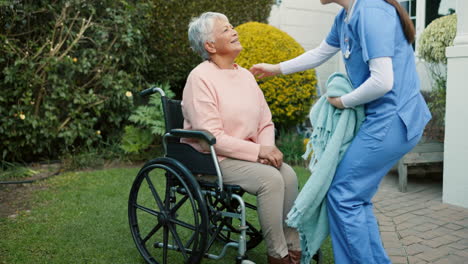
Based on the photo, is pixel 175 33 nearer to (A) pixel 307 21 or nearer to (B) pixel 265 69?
(A) pixel 307 21

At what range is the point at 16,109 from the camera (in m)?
4.66

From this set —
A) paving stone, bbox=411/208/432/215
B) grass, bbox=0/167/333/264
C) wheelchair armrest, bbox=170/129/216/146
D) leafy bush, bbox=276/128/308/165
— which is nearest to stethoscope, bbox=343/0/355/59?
wheelchair armrest, bbox=170/129/216/146

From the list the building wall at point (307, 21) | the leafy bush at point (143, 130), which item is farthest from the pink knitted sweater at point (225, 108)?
the building wall at point (307, 21)

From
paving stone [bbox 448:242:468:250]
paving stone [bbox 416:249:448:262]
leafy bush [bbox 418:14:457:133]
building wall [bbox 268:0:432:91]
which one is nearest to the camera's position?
paving stone [bbox 416:249:448:262]

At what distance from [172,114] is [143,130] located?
2827 mm

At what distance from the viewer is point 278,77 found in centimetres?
540

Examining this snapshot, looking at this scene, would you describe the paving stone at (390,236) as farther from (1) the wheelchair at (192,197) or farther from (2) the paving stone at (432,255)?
(1) the wheelchair at (192,197)

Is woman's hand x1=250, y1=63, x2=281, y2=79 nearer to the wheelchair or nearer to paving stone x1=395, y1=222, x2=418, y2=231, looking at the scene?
the wheelchair

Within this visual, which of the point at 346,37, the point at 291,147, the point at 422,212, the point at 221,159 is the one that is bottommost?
the point at 422,212

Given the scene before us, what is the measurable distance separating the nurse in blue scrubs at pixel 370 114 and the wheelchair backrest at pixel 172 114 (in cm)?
88

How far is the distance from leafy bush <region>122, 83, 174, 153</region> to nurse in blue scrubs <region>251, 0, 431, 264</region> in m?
3.31

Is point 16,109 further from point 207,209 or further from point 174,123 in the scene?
point 207,209

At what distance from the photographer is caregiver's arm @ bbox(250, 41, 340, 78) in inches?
95.0

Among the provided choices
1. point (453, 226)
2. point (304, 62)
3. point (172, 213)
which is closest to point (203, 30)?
point (304, 62)
